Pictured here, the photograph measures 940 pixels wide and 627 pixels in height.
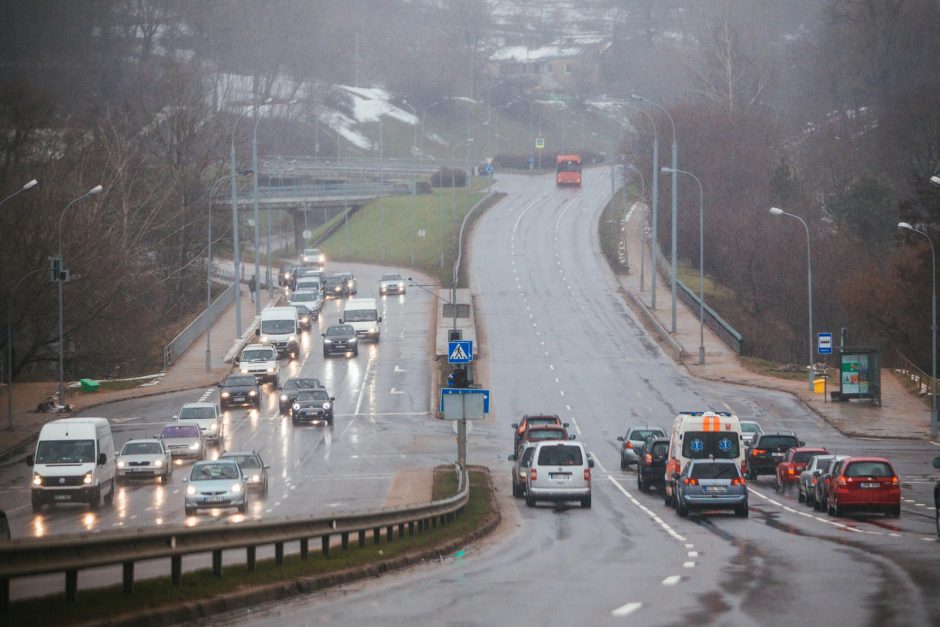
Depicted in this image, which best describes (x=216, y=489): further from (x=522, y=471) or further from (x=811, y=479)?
(x=811, y=479)

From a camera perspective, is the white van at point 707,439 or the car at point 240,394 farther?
the car at point 240,394

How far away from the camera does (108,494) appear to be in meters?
34.8

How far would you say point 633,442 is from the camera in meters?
43.8

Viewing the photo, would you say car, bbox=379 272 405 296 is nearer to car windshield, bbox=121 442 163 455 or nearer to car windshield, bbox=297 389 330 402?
car windshield, bbox=297 389 330 402

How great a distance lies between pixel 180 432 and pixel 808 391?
1136 inches

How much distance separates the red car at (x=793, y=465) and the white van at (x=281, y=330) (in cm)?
3541

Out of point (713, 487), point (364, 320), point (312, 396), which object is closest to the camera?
point (713, 487)

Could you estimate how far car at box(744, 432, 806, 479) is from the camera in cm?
4169

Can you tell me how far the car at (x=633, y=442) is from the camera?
43.3 metres

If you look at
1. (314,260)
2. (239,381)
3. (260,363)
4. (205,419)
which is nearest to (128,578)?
(205,419)

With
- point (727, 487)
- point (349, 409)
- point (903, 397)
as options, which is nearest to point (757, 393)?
point (903, 397)

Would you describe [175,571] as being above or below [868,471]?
below

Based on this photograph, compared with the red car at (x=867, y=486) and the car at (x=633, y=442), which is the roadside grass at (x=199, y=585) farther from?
the car at (x=633, y=442)

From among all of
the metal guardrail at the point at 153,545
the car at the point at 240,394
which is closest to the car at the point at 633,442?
the car at the point at 240,394
